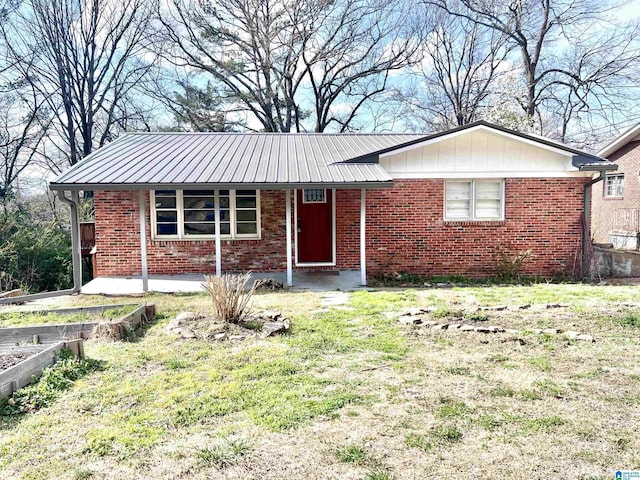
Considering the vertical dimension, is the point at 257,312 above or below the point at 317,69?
below

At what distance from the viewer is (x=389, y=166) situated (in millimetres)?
9812

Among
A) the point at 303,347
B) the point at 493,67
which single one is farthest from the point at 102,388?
the point at 493,67

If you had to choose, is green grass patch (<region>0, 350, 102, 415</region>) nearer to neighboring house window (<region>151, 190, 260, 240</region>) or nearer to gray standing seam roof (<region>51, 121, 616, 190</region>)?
gray standing seam roof (<region>51, 121, 616, 190</region>)

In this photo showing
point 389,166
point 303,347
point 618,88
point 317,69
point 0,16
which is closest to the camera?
point 303,347

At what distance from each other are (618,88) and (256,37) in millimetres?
17962

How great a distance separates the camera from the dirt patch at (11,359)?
12.8ft

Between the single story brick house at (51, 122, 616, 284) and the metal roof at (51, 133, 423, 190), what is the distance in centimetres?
10

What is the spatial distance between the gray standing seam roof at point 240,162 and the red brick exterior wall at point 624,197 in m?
12.0

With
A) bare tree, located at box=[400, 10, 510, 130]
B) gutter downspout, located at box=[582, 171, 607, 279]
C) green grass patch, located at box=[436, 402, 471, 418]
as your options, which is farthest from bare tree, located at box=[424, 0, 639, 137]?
green grass patch, located at box=[436, 402, 471, 418]

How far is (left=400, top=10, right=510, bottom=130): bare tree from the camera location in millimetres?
23403

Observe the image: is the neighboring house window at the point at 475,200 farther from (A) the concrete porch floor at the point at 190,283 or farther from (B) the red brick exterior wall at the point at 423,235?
(A) the concrete porch floor at the point at 190,283

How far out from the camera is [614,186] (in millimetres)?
20578

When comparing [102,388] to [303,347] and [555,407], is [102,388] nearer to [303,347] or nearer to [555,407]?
[303,347]

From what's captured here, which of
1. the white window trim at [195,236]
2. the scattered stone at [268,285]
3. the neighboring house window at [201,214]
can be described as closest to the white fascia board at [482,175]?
the white window trim at [195,236]
